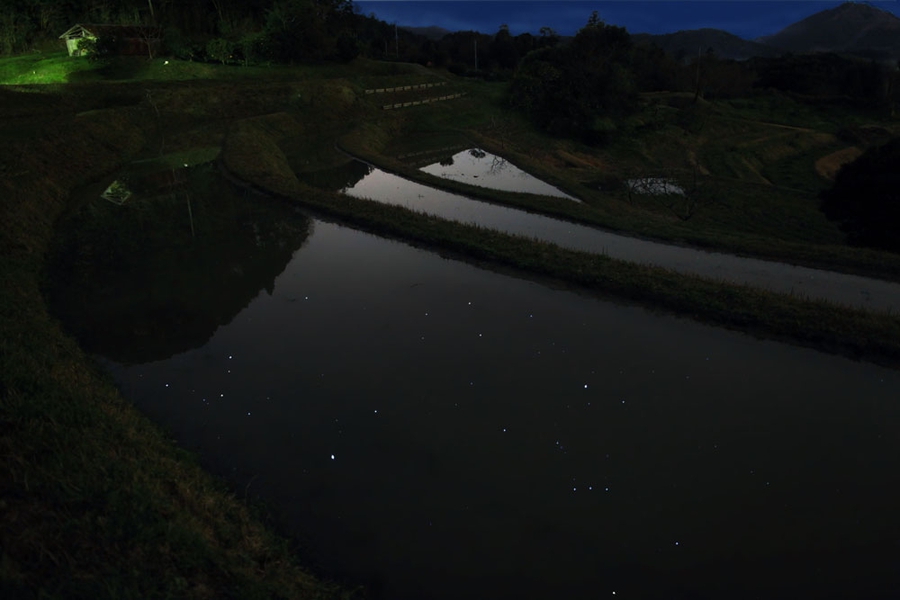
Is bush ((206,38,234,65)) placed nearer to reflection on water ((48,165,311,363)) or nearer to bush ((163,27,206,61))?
bush ((163,27,206,61))

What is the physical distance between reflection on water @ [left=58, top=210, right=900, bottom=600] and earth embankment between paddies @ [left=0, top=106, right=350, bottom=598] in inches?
30.7

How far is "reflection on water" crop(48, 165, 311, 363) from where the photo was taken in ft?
42.0

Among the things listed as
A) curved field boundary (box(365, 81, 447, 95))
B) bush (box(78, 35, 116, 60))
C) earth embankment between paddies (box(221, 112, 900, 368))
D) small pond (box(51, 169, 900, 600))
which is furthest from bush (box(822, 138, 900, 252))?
bush (box(78, 35, 116, 60))

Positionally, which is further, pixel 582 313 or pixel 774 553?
pixel 582 313

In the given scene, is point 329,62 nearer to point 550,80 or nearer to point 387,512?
point 550,80

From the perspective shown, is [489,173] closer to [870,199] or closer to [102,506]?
[870,199]

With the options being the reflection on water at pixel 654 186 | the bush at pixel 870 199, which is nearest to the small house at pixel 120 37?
the reflection on water at pixel 654 186

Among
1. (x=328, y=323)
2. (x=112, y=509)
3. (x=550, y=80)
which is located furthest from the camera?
(x=550, y=80)

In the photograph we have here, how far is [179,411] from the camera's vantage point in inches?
386

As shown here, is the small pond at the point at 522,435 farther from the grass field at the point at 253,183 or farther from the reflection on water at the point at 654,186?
the reflection on water at the point at 654,186

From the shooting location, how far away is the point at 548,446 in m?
8.62

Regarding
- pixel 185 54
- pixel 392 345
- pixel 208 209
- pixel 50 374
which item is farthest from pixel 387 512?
pixel 185 54

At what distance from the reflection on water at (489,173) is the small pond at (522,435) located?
16.0 metres

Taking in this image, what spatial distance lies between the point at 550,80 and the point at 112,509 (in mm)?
58903
